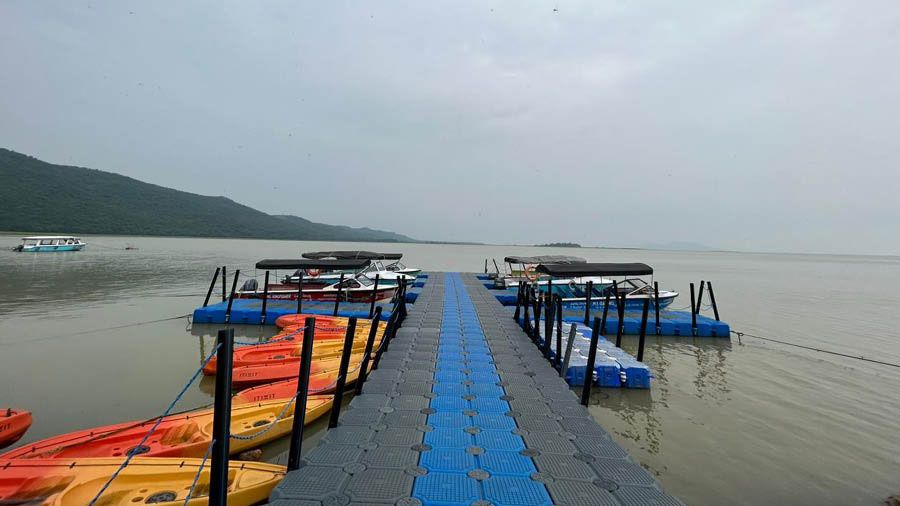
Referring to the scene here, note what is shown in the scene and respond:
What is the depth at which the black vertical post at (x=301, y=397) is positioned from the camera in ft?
15.0

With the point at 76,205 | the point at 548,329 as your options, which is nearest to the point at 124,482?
the point at 548,329

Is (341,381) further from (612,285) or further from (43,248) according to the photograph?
(43,248)

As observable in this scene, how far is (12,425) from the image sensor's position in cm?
677


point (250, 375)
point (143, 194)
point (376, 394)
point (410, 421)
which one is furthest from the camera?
point (143, 194)

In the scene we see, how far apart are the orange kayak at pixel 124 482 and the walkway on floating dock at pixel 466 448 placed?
76 centimetres

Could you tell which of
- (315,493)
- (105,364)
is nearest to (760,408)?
(315,493)

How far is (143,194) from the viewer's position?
198000 mm

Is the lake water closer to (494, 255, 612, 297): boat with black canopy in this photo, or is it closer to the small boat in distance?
(494, 255, 612, 297): boat with black canopy

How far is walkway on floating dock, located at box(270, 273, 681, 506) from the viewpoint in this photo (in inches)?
157

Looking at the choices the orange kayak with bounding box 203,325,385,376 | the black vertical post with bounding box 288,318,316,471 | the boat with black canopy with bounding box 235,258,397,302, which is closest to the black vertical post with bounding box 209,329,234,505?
the black vertical post with bounding box 288,318,316,471

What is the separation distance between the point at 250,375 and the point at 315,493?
6884 millimetres

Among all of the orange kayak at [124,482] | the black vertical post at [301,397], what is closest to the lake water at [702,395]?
the orange kayak at [124,482]

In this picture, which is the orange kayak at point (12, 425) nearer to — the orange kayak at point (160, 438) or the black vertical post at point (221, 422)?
the orange kayak at point (160, 438)

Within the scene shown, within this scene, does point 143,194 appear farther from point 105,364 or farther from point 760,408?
point 760,408
